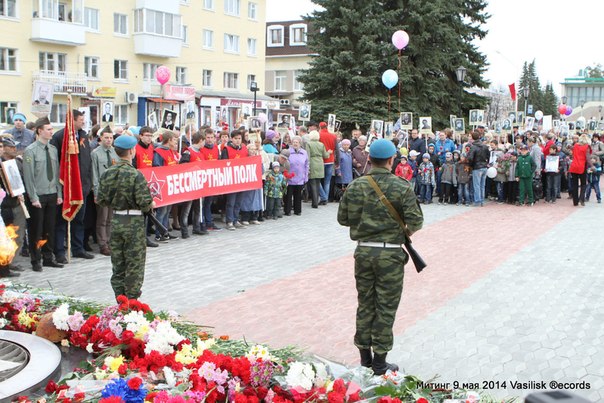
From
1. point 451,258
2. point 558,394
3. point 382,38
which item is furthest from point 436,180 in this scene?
point 558,394

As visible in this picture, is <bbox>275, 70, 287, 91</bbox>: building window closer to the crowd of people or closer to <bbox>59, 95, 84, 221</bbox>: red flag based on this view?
the crowd of people

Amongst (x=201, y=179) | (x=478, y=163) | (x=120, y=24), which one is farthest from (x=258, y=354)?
(x=120, y=24)

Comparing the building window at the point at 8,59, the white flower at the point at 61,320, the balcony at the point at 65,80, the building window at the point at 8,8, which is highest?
the building window at the point at 8,8

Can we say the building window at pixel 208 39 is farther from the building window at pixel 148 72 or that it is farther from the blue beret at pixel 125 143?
the blue beret at pixel 125 143

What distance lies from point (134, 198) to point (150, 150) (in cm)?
503

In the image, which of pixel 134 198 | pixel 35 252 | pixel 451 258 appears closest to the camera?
pixel 134 198

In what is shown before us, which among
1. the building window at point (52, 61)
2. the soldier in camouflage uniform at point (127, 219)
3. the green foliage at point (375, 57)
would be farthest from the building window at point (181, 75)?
the soldier in camouflage uniform at point (127, 219)

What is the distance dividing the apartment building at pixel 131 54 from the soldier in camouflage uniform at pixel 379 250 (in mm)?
26675

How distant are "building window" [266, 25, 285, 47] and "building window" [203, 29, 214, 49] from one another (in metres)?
19.4

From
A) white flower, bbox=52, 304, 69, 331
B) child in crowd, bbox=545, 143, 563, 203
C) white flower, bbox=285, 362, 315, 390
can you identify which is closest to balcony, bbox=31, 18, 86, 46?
child in crowd, bbox=545, 143, 563, 203

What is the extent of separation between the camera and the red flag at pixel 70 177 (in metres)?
10.4

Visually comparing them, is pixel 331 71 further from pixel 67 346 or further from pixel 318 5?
pixel 67 346

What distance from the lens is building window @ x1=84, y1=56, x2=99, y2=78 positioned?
43.2 metres

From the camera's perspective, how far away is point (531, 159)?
18859 millimetres
